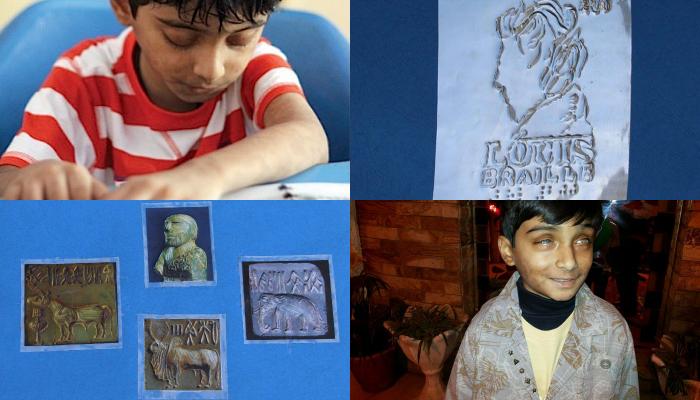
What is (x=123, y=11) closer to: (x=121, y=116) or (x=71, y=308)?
(x=121, y=116)

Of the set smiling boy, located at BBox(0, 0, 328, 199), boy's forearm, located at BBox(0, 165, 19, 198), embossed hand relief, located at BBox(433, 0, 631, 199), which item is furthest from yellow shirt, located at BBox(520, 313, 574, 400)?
boy's forearm, located at BBox(0, 165, 19, 198)

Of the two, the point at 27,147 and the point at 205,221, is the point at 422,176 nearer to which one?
the point at 205,221

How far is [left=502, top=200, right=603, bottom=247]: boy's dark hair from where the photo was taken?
1.94 m

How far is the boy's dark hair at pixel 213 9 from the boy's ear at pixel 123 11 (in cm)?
1

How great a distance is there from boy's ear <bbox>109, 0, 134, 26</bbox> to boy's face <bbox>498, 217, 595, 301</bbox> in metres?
1.06

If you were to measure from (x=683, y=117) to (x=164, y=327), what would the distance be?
1425 millimetres

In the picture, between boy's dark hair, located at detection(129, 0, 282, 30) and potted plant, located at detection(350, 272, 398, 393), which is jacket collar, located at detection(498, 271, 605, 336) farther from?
boy's dark hair, located at detection(129, 0, 282, 30)

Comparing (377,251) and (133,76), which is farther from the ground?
(133,76)

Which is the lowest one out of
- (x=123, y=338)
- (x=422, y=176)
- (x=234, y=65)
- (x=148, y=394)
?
(x=148, y=394)

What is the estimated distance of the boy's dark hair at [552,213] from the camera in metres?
1.94

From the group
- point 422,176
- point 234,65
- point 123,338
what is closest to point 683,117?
point 422,176

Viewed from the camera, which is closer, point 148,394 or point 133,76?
point 133,76

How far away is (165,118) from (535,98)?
3.05 ft

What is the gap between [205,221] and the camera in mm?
1897
